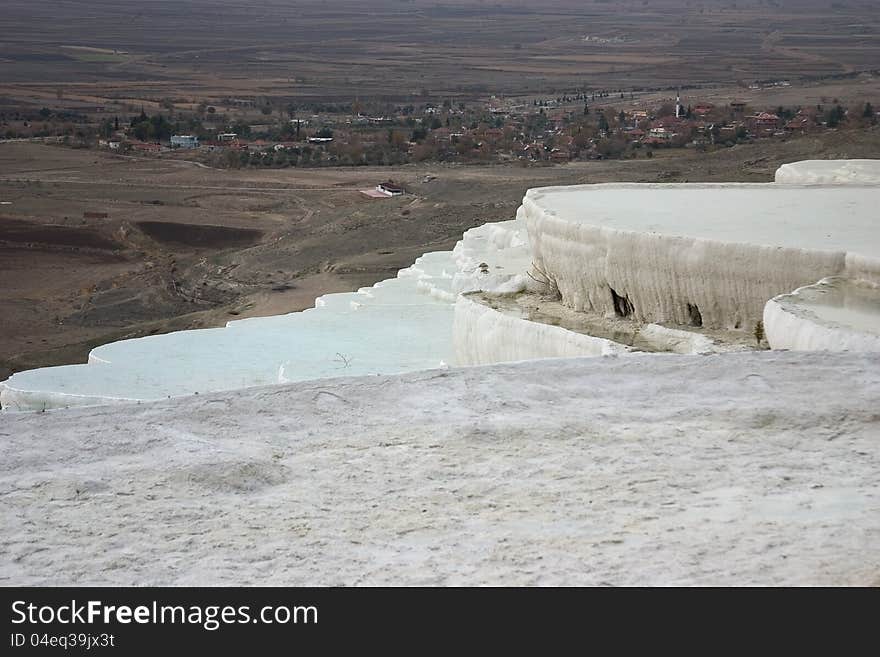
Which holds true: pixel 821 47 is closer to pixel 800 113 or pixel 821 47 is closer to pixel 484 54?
pixel 484 54

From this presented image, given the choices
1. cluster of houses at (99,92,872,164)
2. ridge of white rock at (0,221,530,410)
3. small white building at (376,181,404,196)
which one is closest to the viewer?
ridge of white rock at (0,221,530,410)

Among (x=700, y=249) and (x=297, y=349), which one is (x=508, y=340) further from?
(x=297, y=349)

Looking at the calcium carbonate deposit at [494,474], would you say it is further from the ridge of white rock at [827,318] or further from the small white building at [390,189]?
the small white building at [390,189]

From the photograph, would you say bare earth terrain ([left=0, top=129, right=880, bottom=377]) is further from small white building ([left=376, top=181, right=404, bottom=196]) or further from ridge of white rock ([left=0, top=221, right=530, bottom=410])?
ridge of white rock ([left=0, top=221, right=530, bottom=410])

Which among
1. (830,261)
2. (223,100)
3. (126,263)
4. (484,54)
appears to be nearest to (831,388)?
(830,261)

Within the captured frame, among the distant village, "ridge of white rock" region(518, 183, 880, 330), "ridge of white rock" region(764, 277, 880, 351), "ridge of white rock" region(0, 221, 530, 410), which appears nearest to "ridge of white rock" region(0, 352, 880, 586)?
"ridge of white rock" region(764, 277, 880, 351)

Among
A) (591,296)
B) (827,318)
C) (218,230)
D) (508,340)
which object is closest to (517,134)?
(218,230)
